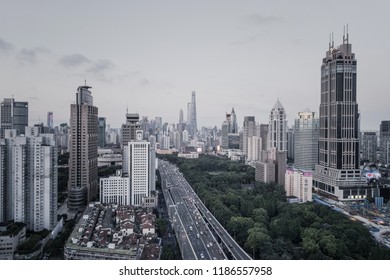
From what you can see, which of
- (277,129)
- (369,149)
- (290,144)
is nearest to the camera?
(277,129)

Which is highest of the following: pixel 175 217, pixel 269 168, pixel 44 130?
pixel 44 130

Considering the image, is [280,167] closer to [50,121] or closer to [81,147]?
[81,147]

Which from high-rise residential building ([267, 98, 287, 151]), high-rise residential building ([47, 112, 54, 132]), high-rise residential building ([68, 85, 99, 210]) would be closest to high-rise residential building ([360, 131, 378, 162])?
high-rise residential building ([267, 98, 287, 151])

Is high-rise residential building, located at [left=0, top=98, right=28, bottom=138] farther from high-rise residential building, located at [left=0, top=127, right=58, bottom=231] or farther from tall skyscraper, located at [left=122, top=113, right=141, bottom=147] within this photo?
tall skyscraper, located at [left=122, top=113, right=141, bottom=147]

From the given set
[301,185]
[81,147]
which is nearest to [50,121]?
[81,147]

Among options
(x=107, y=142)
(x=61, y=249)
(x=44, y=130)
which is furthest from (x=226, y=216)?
(x=107, y=142)

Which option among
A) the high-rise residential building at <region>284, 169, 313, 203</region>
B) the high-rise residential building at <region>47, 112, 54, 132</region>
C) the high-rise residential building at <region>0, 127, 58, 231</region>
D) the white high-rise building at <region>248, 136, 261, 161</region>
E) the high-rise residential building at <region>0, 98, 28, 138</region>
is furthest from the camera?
the white high-rise building at <region>248, 136, 261, 161</region>
